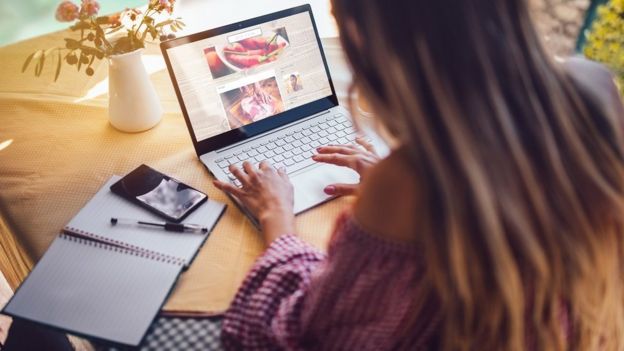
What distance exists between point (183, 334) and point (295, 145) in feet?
1.49

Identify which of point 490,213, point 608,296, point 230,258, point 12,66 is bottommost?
point 608,296

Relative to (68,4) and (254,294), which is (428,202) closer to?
(254,294)

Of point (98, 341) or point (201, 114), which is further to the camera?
point (201, 114)

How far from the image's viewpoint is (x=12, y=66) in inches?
51.8

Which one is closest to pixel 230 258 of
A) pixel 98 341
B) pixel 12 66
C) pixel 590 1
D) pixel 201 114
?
pixel 98 341

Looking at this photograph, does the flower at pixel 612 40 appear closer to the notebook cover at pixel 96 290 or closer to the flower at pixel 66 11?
the notebook cover at pixel 96 290

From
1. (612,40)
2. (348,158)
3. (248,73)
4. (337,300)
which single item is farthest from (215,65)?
(612,40)

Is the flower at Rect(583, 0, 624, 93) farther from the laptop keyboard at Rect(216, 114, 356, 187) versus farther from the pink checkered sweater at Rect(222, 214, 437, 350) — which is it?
the pink checkered sweater at Rect(222, 214, 437, 350)

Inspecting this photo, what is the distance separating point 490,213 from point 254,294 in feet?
1.15

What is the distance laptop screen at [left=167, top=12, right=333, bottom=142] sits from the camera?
0.95 metres

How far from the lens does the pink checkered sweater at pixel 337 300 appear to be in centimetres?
56

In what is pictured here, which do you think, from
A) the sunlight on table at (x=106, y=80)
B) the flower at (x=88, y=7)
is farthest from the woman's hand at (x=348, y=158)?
the sunlight on table at (x=106, y=80)

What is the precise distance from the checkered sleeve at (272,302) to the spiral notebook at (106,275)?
12cm

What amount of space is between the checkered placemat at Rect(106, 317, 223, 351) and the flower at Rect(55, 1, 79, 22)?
1.93 feet
